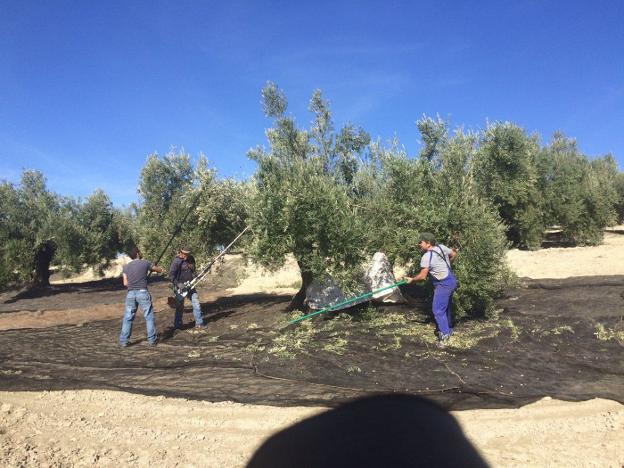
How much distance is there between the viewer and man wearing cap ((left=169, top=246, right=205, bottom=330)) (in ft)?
35.4

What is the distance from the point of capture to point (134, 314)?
30.1ft

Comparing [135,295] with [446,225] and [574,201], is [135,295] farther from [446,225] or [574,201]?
[574,201]

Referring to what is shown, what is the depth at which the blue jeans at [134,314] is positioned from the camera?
909 centimetres

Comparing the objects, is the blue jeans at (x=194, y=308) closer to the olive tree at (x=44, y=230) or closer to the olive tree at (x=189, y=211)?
the olive tree at (x=189, y=211)

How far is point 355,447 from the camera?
4.23 metres

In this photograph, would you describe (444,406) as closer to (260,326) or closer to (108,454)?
(108,454)

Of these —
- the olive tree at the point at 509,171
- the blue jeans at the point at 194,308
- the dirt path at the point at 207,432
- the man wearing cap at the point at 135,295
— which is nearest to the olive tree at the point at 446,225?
the dirt path at the point at 207,432

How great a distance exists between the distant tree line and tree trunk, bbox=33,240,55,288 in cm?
Result: 7

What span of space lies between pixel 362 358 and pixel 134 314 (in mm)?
5144

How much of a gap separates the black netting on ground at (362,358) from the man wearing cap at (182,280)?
412 millimetres

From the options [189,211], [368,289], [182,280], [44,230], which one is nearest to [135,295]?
[182,280]

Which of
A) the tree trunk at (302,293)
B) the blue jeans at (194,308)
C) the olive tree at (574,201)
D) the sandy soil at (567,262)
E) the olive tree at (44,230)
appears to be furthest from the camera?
the olive tree at (574,201)

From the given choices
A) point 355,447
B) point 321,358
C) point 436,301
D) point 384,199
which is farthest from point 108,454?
point 384,199

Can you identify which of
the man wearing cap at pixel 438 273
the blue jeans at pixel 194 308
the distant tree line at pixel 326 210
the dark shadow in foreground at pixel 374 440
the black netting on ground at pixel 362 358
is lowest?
the dark shadow in foreground at pixel 374 440
